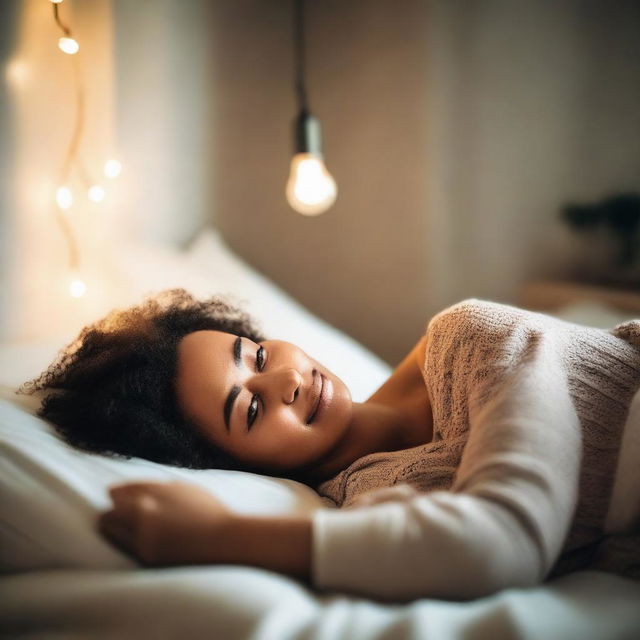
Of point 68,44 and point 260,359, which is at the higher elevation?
point 68,44

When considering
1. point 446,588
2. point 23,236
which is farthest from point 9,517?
point 23,236

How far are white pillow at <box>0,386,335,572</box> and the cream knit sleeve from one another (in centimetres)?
18

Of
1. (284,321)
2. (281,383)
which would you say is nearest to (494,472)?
(281,383)

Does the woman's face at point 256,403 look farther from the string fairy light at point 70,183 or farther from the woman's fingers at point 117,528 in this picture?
the string fairy light at point 70,183

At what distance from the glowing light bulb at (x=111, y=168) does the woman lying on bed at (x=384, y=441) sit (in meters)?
0.48

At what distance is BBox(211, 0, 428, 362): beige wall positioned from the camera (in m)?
1.94

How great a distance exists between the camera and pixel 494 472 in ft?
1.98

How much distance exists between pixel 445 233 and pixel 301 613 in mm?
1648

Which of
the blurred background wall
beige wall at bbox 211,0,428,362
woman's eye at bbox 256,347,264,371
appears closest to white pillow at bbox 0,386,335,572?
woman's eye at bbox 256,347,264,371

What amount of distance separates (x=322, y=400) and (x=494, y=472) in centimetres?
39

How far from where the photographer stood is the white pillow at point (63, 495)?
64 cm

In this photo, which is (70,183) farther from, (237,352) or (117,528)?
(117,528)

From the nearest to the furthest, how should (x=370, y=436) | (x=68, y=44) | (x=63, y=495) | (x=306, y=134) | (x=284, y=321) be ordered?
(x=63, y=495) < (x=370, y=436) < (x=68, y=44) < (x=306, y=134) < (x=284, y=321)

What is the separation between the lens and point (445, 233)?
2.04m
